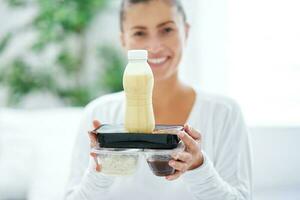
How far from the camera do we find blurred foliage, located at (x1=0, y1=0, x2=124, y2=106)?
2.52 metres

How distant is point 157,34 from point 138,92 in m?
0.40

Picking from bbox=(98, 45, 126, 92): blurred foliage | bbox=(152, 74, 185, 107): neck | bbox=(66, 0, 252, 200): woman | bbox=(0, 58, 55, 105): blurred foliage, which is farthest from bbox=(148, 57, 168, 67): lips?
bbox=(0, 58, 55, 105): blurred foliage

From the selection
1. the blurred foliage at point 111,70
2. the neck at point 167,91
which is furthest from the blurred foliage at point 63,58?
the neck at point 167,91

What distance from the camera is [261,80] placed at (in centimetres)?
184

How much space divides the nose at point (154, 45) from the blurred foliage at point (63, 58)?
4.54 ft

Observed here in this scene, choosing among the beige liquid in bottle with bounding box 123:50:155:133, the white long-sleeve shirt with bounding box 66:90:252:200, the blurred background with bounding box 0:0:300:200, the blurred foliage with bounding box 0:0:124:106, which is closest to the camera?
the beige liquid in bottle with bounding box 123:50:155:133

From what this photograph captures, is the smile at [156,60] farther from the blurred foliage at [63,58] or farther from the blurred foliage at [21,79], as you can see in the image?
the blurred foliage at [21,79]

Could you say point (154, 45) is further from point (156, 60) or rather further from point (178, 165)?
point (178, 165)

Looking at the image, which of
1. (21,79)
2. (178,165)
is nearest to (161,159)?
(178,165)

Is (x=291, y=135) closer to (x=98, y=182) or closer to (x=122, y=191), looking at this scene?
(x=122, y=191)

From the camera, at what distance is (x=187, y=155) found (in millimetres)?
842

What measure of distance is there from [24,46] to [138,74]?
2.02 metres

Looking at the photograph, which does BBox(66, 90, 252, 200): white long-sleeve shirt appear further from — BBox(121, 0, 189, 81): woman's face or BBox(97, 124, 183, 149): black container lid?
BBox(97, 124, 183, 149): black container lid

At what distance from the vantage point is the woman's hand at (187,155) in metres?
0.83
